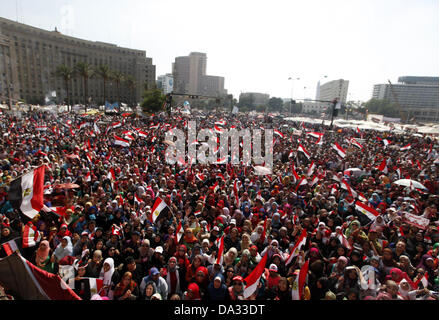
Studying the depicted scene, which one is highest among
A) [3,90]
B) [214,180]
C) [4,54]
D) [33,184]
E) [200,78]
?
[200,78]

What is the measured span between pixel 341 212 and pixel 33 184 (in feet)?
27.2

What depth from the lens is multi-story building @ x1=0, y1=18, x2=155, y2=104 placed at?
82938 mm

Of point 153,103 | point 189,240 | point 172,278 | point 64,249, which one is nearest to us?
point 172,278

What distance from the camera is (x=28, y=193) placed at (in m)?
5.23

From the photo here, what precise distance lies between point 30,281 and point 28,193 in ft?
8.19

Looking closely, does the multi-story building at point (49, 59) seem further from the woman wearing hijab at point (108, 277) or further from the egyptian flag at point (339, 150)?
the woman wearing hijab at point (108, 277)

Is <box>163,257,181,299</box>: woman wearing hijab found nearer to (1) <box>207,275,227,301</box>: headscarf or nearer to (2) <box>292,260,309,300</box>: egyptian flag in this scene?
(1) <box>207,275,227,301</box>: headscarf

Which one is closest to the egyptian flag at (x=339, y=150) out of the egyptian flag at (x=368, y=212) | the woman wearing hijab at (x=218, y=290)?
the egyptian flag at (x=368, y=212)

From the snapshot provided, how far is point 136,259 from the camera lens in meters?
5.12

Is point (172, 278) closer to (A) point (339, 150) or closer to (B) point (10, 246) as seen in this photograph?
(B) point (10, 246)

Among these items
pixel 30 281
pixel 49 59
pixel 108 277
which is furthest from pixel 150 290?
pixel 49 59

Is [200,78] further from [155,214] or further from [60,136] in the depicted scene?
[155,214]

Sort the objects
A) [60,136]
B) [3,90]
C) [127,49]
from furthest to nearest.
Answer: [127,49], [3,90], [60,136]

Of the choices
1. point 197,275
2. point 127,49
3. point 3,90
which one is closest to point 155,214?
point 197,275
